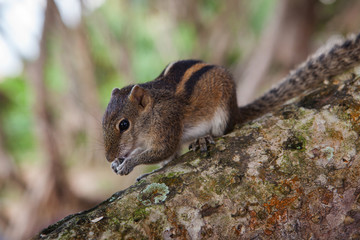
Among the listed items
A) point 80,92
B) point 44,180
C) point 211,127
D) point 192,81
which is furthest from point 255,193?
point 80,92

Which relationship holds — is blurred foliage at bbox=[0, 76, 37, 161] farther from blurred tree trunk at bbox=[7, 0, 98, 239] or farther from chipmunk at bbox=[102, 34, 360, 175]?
chipmunk at bbox=[102, 34, 360, 175]

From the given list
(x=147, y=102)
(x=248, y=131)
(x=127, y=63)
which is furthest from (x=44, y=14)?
(x=248, y=131)

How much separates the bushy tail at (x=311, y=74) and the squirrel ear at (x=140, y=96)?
87 centimetres

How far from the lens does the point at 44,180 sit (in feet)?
24.2

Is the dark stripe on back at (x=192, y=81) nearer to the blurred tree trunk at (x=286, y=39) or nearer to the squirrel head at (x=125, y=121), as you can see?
the squirrel head at (x=125, y=121)

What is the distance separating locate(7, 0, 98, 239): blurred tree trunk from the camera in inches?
274

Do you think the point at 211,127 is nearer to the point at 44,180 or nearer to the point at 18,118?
the point at 44,180

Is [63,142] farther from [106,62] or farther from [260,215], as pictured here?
[260,215]

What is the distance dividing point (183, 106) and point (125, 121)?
0.56 meters

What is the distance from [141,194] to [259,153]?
723 mm

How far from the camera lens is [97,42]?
1077cm

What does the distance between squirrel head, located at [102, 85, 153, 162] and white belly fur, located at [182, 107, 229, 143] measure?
41cm

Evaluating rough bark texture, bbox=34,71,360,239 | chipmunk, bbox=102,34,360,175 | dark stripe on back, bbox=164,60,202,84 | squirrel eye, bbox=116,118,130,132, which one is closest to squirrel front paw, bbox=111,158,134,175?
chipmunk, bbox=102,34,360,175

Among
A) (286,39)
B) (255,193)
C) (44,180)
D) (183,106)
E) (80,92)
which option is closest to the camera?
(255,193)
